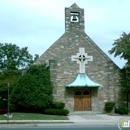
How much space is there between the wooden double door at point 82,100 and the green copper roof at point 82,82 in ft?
3.70

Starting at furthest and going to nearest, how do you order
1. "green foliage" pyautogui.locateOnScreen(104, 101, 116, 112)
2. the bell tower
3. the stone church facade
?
1. the bell tower
2. the stone church facade
3. "green foliage" pyautogui.locateOnScreen(104, 101, 116, 112)

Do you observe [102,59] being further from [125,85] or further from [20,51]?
[20,51]

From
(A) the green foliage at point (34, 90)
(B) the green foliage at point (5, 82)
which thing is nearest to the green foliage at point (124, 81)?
(A) the green foliage at point (34, 90)

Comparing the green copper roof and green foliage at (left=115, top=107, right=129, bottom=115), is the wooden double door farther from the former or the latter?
green foliage at (left=115, top=107, right=129, bottom=115)

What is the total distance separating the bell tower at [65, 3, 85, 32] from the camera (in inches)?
1198

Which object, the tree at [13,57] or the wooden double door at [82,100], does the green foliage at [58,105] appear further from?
the tree at [13,57]

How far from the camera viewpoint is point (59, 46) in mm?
30719

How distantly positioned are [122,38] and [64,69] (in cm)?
690

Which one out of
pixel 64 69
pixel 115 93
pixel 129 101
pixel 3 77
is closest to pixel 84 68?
pixel 64 69

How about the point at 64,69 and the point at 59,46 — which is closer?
the point at 64,69

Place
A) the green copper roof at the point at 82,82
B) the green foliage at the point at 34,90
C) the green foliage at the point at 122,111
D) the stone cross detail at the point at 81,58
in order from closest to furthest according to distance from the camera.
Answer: the green foliage at the point at 34,90, the green foliage at the point at 122,111, the green copper roof at the point at 82,82, the stone cross detail at the point at 81,58

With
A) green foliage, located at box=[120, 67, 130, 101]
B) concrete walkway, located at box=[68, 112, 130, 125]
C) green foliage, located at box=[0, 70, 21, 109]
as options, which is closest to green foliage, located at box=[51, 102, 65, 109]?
concrete walkway, located at box=[68, 112, 130, 125]

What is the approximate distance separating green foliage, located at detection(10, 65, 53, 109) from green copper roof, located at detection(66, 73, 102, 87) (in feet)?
7.19

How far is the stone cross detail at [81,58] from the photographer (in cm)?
2495
